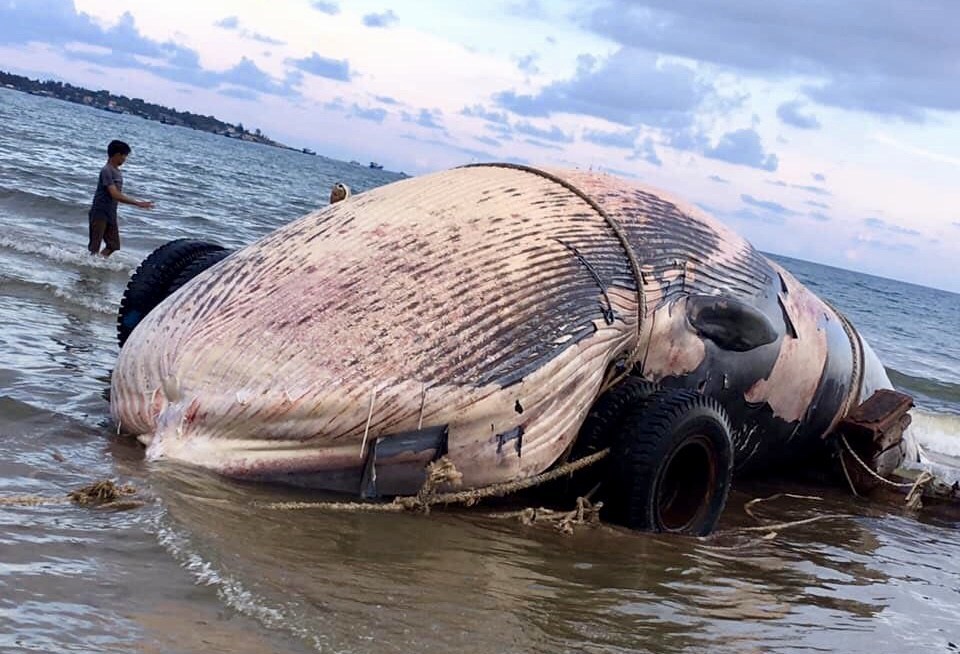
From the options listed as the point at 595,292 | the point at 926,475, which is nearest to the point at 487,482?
the point at 595,292

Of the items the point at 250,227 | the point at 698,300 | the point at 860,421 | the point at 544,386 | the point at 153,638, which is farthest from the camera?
the point at 250,227

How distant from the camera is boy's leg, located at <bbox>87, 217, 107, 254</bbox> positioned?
12430mm

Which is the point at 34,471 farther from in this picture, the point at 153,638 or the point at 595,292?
the point at 595,292

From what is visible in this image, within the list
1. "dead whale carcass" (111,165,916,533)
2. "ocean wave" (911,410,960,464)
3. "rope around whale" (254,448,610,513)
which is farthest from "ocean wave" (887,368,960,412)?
"rope around whale" (254,448,610,513)

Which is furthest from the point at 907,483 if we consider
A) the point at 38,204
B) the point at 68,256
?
the point at 38,204

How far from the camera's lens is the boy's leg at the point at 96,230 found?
12.4 metres

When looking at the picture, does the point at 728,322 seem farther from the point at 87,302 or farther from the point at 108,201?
the point at 108,201

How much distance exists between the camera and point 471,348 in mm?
4762

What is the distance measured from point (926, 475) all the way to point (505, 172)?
155 inches

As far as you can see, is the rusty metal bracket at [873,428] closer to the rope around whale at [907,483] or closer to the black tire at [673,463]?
the rope around whale at [907,483]

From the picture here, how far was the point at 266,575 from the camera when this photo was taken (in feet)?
12.1

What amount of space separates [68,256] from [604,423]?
906 centimetres

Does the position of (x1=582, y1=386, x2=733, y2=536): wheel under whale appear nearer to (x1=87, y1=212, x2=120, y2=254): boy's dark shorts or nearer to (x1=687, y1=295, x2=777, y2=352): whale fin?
(x1=687, y1=295, x2=777, y2=352): whale fin

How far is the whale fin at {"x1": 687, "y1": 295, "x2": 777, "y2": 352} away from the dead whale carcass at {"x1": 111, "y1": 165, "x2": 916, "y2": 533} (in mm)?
11
